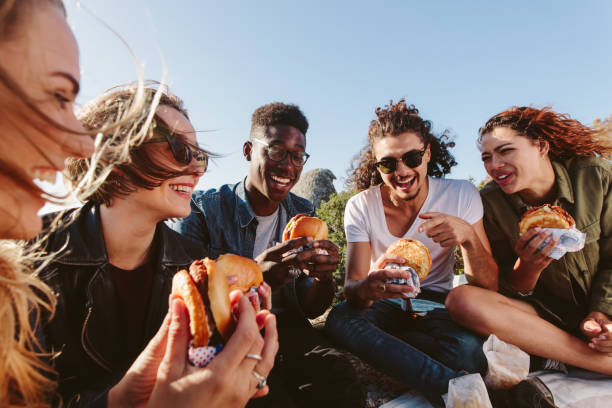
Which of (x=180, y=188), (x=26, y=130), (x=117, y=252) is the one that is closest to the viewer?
(x=26, y=130)

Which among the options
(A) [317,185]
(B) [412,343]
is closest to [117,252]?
(B) [412,343]

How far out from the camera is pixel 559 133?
352 centimetres

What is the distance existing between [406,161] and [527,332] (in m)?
2.21

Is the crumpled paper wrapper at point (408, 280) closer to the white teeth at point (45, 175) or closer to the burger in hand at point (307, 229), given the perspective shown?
the burger in hand at point (307, 229)

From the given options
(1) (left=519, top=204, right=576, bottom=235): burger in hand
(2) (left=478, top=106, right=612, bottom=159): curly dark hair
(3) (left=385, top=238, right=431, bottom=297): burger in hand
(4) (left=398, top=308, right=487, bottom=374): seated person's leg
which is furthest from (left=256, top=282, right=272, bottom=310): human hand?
(2) (left=478, top=106, right=612, bottom=159): curly dark hair

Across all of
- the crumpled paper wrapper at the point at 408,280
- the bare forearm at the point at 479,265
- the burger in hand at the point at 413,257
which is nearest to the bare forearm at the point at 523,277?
the bare forearm at the point at 479,265

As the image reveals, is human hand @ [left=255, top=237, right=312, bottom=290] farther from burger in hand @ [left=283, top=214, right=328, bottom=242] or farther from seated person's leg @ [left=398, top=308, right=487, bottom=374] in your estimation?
seated person's leg @ [left=398, top=308, right=487, bottom=374]

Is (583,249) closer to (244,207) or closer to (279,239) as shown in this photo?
(279,239)

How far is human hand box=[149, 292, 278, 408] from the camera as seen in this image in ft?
4.06

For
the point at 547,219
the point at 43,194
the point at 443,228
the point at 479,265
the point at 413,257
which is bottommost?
the point at 479,265

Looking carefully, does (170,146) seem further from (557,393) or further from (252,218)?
(557,393)

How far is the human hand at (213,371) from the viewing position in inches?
48.7

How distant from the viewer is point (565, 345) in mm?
2904

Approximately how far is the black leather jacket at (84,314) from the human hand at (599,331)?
3733 mm
